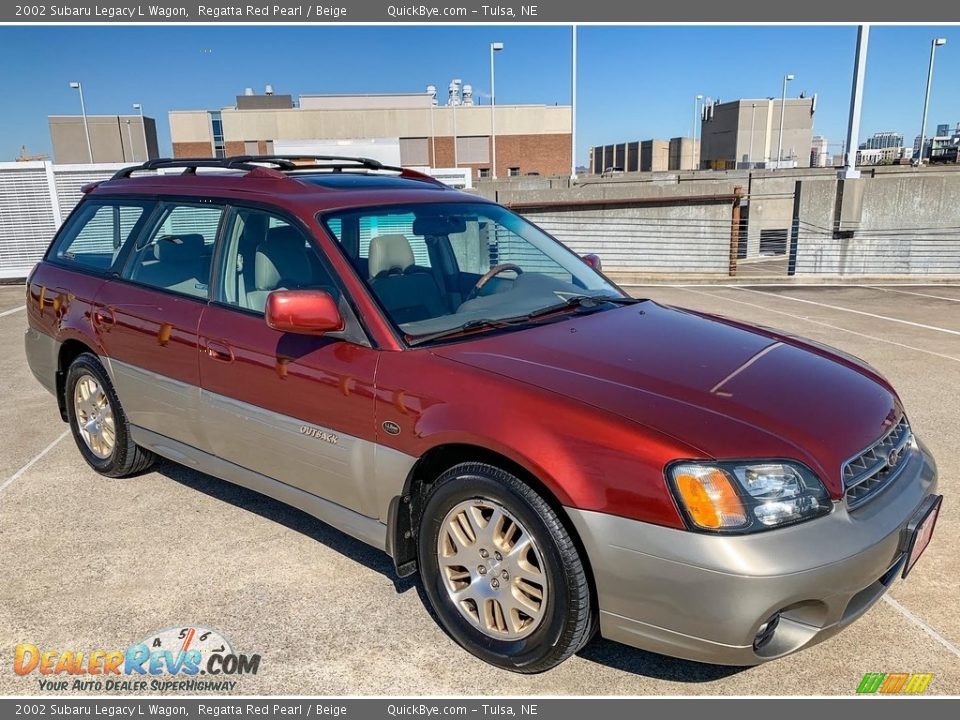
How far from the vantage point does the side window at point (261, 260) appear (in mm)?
3520

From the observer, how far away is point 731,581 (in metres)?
2.24

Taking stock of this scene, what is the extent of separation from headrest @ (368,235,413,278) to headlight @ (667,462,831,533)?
1656mm

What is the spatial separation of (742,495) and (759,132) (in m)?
72.1

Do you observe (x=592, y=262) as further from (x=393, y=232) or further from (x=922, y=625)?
(x=922, y=625)

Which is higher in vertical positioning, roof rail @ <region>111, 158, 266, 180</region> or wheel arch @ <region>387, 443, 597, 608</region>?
roof rail @ <region>111, 158, 266, 180</region>

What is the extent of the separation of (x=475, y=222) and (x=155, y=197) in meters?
1.89

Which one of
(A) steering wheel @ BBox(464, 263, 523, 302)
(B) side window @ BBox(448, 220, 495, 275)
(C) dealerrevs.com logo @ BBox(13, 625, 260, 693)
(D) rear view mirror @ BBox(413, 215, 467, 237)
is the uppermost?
(D) rear view mirror @ BBox(413, 215, 467, 237)

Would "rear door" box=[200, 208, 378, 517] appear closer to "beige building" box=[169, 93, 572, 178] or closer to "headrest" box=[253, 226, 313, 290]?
"headrest" box=[253, 226, 313, 290]

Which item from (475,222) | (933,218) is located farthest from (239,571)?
(933,218)

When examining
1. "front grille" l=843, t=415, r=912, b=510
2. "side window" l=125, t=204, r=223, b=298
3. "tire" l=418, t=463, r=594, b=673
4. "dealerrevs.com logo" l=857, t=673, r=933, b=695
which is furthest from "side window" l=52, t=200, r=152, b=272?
"dealerrevs.com logo" l=857, t=673, r=933, b=695

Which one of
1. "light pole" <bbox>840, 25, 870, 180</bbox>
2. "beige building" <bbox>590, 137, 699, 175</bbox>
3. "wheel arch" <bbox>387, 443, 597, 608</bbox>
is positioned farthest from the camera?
"beige building" <bbox>590, 137, 699, 175</bbox>

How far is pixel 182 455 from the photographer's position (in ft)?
13.2

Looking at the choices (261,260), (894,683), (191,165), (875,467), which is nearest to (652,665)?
(894,683)

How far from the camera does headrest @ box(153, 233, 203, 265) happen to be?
403cm
